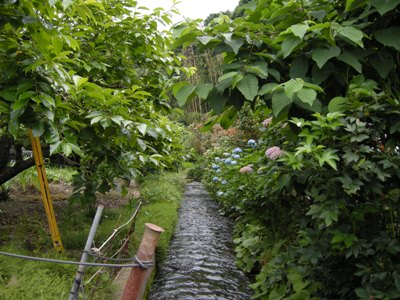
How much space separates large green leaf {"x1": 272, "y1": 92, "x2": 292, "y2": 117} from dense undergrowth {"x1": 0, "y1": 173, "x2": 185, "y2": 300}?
1835 mm

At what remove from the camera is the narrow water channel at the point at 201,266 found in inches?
148

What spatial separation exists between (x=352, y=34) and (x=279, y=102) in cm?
40

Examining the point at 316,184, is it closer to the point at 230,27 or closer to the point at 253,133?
the point at 230,27

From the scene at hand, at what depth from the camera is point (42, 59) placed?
2031mm

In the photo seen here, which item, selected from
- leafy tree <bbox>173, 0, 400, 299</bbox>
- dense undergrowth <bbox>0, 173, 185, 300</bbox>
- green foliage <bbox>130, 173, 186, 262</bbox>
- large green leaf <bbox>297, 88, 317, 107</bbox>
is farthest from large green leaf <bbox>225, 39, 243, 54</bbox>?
green foliage <bbox>130, 173, 186, 262</bbox>

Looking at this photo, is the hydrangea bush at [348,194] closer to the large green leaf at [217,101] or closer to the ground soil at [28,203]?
the large green leaf at [217,101]

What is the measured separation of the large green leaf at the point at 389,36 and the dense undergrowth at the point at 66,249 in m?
2.23

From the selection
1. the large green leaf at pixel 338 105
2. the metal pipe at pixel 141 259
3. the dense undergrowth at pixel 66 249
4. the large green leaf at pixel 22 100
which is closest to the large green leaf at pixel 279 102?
the large green leaf at pixel 338 105

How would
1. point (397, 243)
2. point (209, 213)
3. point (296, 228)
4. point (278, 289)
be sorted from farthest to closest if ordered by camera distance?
1. point (209, 213)
2. point (296, 228)
3. point (278, 289)
4. point (397, 243)

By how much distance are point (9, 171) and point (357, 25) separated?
4030 mm

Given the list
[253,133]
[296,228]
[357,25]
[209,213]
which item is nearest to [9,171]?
[296,228]

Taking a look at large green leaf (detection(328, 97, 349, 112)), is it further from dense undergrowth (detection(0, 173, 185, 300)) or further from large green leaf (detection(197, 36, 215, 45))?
dense undergrowth (detection(0, 173, 185, 300))

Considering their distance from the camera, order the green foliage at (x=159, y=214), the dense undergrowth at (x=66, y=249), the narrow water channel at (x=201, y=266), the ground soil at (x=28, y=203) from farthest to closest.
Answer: the ground soil at (x=28, y=203), the green foliage at (x=159, y=214), the narrow water channel at (x=201, y=266), the dense undergrowth at (x=66, y=249)

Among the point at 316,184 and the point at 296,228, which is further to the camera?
the point at 296,228
